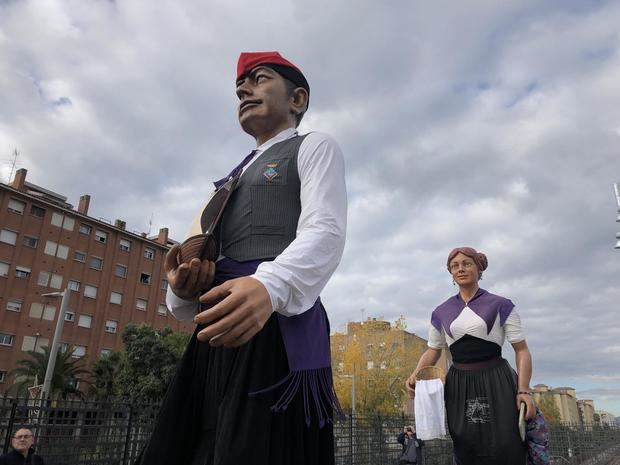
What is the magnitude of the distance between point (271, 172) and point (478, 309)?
2.24 metres

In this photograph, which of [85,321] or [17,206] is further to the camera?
[85,321]

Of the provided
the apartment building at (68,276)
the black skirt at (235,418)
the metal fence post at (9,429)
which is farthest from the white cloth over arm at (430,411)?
the apartment building at (68,276)

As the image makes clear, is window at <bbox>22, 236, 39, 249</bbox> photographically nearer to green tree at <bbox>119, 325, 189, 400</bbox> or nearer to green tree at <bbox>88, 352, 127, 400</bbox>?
green tree at <bbox>88, 352, 127, 400</bbox>

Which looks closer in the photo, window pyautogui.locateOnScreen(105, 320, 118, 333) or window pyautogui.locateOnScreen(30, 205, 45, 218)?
window pyautogui.locateOnScreen(30, 205, 45, 218)

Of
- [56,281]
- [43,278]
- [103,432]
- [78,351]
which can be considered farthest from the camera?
[78,351]

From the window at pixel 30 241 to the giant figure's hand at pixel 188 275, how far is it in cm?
3883

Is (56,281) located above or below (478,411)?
above

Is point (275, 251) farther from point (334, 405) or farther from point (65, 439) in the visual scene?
point (65, 439)

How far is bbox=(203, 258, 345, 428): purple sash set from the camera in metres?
1.39

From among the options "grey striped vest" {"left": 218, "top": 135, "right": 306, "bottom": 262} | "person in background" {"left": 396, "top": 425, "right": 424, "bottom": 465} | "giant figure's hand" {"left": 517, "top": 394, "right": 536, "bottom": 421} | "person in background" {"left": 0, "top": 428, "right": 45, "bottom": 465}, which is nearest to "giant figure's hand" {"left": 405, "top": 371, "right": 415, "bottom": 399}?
"giant figure's hand" {"left": 517, "top": 394, "right": 536, "bottom": 421}

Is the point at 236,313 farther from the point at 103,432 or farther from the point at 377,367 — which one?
the point at 377,367

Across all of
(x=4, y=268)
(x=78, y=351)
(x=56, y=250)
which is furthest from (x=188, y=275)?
(x=78, y=351)

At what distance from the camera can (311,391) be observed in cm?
142

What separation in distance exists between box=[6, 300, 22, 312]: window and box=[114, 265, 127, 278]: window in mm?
8589
